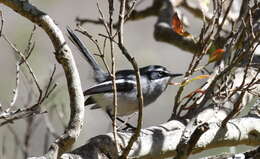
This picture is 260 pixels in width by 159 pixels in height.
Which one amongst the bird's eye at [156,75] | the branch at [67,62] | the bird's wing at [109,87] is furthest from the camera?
the bird's eye at [156,75]

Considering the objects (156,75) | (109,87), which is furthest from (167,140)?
(156,75)

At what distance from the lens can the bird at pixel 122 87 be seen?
15.4 feet

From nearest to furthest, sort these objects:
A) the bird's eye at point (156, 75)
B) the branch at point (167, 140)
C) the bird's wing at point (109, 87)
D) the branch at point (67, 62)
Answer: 1. the branch at point (67, 62)
2. the branch at point (167, 140)
3. the bird's wing at point (109, 87)
4. the bird's eye at point (156, 75)

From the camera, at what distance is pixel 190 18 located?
9609 mm

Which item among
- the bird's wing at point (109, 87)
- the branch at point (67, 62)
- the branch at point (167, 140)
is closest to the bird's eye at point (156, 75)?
the bird's wing at point (109, 87)

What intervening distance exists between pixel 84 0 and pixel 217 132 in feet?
24.0

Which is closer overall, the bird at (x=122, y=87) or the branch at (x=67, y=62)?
the branch at (x=67, y=62)

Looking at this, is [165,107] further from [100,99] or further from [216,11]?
[216,11]

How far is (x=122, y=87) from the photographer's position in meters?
4.78

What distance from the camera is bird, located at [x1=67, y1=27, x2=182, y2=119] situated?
4691 millimetres

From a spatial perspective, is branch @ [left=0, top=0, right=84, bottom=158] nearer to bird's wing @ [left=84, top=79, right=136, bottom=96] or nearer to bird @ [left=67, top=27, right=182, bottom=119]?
bird @ [left=67, top=27, right=182, bottom=119]

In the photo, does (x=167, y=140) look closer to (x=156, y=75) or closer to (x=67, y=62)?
(x=67, y=62)

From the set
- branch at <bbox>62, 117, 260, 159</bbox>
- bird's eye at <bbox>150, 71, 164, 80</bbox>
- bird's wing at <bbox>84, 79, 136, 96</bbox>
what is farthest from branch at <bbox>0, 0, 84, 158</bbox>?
bird's eye at <bbox>150, 71, 164, 80</bbox>

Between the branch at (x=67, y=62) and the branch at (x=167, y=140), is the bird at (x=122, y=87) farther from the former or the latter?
the branch at (x=67, y=62)
